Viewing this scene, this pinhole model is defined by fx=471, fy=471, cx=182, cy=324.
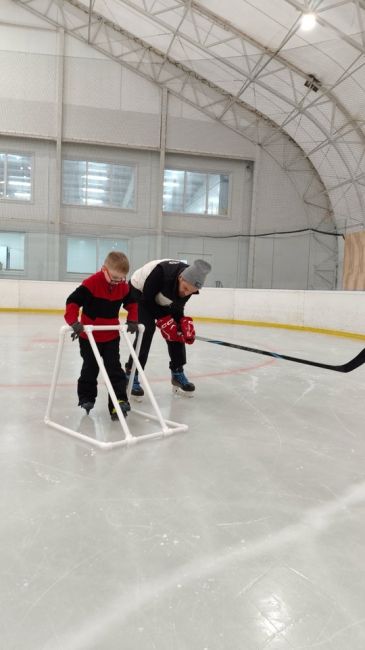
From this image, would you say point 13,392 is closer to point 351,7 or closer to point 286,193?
point 351,7

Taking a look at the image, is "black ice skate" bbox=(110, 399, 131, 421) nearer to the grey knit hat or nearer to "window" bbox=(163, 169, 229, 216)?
the grey knit hat

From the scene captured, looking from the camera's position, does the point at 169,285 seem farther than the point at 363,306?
No

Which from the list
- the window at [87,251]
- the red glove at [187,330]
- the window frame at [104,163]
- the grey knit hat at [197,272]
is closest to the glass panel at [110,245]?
the window at [87,251]

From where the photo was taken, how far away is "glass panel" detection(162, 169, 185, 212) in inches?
460

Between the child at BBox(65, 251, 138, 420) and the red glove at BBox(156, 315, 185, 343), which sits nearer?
the child at BBox(65, 251, 138, 420)

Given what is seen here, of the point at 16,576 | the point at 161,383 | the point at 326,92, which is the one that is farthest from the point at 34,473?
the point at 326,92

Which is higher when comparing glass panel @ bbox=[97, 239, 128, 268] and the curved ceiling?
the curved ceiling

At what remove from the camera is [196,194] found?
1190cm

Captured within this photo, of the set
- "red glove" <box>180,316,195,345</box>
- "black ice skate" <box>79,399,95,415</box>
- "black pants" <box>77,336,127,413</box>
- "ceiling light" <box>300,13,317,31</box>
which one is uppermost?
"ceiling light" <box>300,13,317,31</box>

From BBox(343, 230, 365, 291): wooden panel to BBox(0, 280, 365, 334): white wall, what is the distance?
2.27ft

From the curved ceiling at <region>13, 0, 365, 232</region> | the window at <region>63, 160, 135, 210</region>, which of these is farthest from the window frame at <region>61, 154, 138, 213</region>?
the curved ceiling at <region>13, 0, 365, 232</region>

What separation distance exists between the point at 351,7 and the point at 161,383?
6.88 m

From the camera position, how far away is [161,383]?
3344mm

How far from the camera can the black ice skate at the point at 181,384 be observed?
9.67 ft
